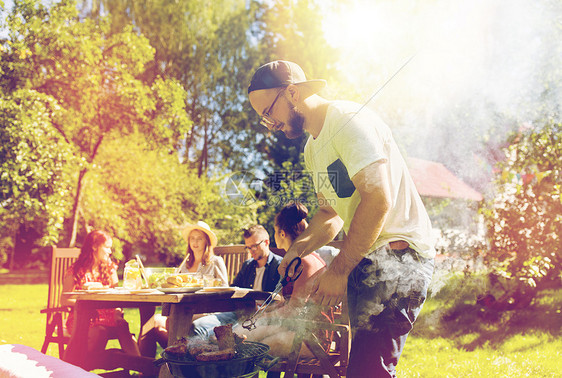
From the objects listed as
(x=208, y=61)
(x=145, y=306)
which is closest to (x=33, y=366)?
(x=145, y=306)

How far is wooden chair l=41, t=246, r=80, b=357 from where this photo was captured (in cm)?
387

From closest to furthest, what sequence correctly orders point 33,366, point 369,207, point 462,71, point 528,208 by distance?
point 369,207, point 33,366, point 462,71, point 528,208

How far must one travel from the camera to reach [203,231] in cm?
452

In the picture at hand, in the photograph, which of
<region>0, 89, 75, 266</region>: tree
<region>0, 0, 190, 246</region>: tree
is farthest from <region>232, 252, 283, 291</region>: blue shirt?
<region>0, 0, 190, 246</region>: tree

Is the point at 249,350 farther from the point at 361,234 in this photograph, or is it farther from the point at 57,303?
the point at 57,303

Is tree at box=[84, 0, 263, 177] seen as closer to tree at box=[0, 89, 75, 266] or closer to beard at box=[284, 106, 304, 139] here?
tree at box=[0, 89, 75, 266]

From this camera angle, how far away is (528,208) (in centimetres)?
538

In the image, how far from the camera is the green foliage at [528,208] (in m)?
5.10

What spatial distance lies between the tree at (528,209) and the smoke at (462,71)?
19 centimetres

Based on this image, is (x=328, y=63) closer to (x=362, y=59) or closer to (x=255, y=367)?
(x=362, y=59)

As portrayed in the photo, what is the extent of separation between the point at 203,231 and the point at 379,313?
2990 millimetres

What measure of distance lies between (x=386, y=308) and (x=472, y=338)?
Result: 3795mm

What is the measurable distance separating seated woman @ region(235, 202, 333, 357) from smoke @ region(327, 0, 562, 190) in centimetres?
234

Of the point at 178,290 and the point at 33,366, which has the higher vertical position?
the point at 178,290
